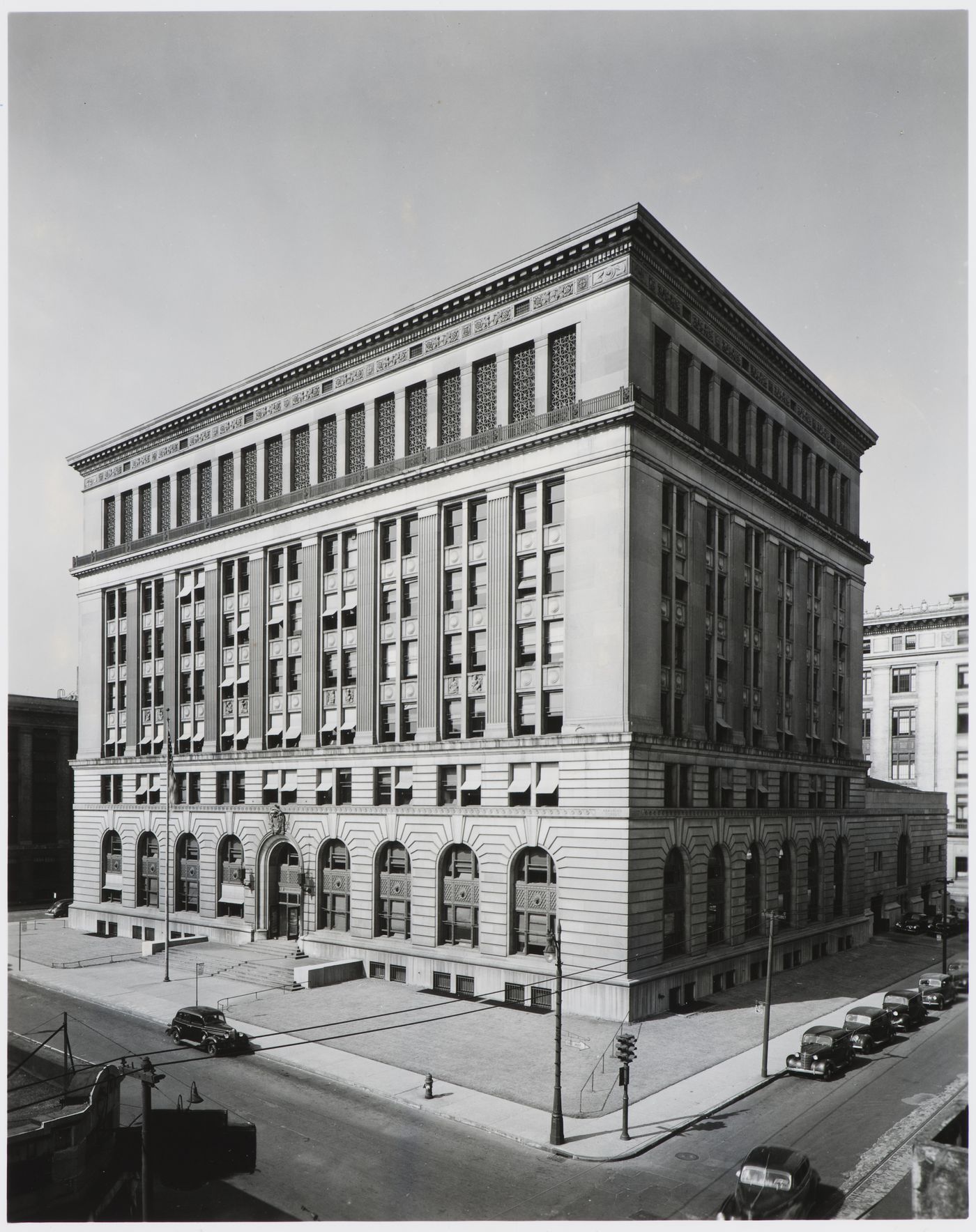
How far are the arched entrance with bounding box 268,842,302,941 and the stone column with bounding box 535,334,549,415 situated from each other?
100ft

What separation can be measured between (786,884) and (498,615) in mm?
25724

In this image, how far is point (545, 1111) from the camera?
32500mm

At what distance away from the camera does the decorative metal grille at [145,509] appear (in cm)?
7362

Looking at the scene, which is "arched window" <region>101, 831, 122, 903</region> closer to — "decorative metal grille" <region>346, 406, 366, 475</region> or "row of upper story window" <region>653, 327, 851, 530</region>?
"decorative metal grille" <region>346, 406, 366, 475</region>

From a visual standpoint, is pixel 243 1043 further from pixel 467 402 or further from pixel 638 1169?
pixel 467 402

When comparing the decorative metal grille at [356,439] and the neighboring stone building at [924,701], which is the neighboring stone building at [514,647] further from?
the neighboring stone building at [924,701]

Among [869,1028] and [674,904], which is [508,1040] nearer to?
[674,904]

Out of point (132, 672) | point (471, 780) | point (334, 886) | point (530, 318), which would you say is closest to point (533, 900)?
point (471, 780)

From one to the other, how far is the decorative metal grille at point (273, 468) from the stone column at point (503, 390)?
1884cm

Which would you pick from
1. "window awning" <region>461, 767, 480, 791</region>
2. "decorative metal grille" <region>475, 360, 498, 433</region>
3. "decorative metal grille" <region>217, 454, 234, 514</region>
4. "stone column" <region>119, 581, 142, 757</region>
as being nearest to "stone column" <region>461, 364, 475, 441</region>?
"decorative metal grille" <region>475, 360, 498, 433</region>

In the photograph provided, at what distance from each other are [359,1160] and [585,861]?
64.3 ft

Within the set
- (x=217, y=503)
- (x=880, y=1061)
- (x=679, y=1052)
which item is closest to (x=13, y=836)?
(x=217, y=503)

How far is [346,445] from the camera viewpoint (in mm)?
59656

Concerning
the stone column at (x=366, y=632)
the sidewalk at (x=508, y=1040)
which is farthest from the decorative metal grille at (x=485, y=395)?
the sidewalk at (x=508, y=1040)
